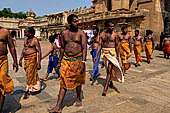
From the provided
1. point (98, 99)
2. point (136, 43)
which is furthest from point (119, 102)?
point (136, 43)

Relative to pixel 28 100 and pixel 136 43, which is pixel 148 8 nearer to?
pixel 136 43

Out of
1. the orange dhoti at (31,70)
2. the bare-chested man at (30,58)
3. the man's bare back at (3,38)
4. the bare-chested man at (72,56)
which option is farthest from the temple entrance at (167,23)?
the man's bare back at (3,38)

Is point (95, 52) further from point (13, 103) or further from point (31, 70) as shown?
point (13, 103)

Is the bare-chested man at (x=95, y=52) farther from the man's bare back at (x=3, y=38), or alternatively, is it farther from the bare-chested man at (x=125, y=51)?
the man's bare back at (x=3, y=38)

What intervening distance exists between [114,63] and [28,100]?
94.0 inches

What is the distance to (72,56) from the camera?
316cm

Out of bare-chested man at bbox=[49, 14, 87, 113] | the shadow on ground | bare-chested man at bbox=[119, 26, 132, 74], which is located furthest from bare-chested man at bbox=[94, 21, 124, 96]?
the shadow on ground

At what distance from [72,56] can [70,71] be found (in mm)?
310

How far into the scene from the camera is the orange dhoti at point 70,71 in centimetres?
309

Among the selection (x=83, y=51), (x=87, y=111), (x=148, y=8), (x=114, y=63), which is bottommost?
(x=87, y=111)

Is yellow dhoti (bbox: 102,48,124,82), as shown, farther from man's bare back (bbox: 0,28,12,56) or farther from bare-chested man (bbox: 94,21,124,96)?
man's bare back (bbox: 0,28,12,56)

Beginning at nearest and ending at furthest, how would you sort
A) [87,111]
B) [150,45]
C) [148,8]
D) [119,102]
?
[87,111]
[119,102]
[150,45]
[148,8]

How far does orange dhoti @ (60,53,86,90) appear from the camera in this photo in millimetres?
3092

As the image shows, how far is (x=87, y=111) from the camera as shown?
123 inches
